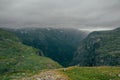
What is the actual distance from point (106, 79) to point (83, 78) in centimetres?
1104

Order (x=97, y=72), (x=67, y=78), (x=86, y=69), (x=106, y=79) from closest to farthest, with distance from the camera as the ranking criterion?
(x=67, y=78) → (x=106, y=79) → (x=97, y=72) → (x=86, y=69)

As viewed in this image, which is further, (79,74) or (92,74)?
(79,74)

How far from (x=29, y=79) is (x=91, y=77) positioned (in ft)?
93.7

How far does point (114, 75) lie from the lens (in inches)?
4700

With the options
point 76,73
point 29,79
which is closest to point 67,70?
point 76,73

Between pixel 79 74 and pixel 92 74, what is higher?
pixel 79 74

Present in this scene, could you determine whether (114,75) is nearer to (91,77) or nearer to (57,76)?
(91,77)

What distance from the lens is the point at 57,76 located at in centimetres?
10769

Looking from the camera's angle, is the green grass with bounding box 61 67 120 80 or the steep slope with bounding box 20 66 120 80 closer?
the steep slope with bounding box 20 66 120 80

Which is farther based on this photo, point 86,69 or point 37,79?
point 86,69

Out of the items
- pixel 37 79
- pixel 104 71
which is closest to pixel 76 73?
pixel 104 71

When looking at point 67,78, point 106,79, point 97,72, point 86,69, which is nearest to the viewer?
point 67,78

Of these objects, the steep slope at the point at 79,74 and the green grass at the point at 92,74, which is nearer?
the steep slope at the point at 79,74

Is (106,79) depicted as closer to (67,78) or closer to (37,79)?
(67,78)
